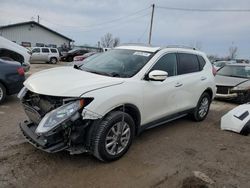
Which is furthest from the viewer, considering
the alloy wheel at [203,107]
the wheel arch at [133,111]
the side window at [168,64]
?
the alloy wheel at [203,107]

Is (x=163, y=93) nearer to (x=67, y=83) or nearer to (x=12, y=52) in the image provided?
(x=67, y=83)

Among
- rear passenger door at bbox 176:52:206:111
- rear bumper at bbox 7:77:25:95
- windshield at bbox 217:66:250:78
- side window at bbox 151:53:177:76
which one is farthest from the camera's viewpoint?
windshield at bbox 217:66:250:78

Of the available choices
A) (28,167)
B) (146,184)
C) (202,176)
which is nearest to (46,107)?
(28,167)

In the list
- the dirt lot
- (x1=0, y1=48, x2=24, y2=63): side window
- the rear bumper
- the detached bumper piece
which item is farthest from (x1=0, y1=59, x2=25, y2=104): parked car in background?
(x1=0, y1=48, x2=24, y2=63): side window

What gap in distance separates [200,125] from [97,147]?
341 centimetres

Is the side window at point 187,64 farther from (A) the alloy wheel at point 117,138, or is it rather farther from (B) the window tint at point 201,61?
(A) the alloy wheel at point 117,138

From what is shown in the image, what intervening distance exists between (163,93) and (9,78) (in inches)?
170

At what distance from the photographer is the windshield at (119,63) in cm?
439

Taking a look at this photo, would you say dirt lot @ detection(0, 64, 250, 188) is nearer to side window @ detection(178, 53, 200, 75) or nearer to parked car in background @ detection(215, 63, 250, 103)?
side window @ detection(178, 53, 200, 75)

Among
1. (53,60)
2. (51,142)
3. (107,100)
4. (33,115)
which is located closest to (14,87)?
(33,115)

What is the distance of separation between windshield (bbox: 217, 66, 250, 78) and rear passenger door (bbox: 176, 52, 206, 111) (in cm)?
489

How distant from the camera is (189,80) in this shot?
5562 mm

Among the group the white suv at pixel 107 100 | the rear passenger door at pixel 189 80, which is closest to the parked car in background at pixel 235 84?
the rear passenger door at pixel 189 80

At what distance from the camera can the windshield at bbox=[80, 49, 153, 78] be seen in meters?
4.39
